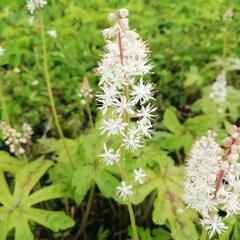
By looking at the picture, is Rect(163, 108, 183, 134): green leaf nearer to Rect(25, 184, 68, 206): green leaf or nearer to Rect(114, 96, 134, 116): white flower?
Rect(25, 184, 68, 206): green leaf

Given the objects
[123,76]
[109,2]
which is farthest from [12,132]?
[109,2]

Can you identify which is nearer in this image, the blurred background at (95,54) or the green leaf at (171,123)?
the green leaf at (171,123)

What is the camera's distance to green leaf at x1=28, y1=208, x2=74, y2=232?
2729 millimetres

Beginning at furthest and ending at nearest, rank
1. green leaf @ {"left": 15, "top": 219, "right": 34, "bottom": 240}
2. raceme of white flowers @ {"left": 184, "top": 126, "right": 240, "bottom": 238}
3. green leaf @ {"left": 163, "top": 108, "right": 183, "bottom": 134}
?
green leaf @ {"left": 163, "top": 108, "right": 183, "bottom": 134}
green leaf @ {"left": 15, "top": 219, "right": 34, "bottom": 240}
raceme of white flowers @ {"left": 184, "top": 126, "right": 240, "bottom": 238}

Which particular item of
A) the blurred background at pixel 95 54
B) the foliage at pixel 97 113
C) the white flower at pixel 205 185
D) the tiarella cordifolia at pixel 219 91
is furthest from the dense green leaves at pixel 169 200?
the blurred background at pixel 95 54

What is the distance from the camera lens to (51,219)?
2770 mm

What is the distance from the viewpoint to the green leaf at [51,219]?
273cm

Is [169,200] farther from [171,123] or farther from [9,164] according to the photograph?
[9,164]

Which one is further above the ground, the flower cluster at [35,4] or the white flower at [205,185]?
the flower cluster at [35,4]

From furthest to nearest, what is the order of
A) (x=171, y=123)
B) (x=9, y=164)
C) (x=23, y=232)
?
1. (x=171, y=123)
2. (x=9, y=164)
3. (x=23, y=232)

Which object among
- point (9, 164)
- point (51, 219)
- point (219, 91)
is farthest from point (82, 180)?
point (219, 91)

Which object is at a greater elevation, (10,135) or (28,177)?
(10,135)

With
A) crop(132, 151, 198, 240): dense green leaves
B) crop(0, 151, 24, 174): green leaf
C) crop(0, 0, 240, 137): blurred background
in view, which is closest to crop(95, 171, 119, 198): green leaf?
crop(132, 151, 198, 240): dense green leaves

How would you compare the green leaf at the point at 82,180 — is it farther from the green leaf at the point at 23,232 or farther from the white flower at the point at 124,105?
the white flower at the point at 124,105
